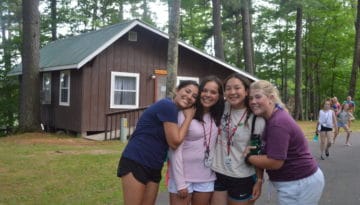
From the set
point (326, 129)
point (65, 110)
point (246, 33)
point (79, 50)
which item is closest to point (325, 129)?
point (326, 129)

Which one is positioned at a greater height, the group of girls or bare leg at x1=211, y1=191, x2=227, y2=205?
the group of girls

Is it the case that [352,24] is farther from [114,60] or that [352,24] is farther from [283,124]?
[283,124]

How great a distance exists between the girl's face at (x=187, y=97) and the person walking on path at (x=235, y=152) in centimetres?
26

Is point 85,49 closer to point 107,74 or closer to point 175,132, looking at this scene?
point 107,74

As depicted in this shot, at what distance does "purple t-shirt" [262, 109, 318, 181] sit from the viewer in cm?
302

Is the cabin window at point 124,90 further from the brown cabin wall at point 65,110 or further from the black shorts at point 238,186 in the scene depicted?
the black shorts at point 238,186

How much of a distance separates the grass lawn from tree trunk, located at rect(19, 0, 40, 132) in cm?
362

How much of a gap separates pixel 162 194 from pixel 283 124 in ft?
13.7

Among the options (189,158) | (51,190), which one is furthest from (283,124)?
(51,190)

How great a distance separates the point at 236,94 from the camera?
332 cm

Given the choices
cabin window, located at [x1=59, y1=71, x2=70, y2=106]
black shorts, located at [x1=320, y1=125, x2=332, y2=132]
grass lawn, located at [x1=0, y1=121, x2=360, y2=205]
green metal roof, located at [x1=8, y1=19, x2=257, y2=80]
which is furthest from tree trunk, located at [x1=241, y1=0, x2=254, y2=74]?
black shorts, located at [x1=320, y1=125, x2=332, y2=132]

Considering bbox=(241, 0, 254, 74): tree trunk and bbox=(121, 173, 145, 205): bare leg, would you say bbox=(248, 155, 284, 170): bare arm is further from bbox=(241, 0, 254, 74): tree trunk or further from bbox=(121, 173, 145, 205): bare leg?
bbox=(241, 0, 254, 74): tree trunk

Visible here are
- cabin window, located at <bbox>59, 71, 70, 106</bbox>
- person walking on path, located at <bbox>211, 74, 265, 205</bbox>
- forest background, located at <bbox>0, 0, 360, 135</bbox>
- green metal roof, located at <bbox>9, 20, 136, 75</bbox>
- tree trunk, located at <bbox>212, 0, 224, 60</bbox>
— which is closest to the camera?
person walking on path, located at <bbox>211, 74, 265, 205</bbox>

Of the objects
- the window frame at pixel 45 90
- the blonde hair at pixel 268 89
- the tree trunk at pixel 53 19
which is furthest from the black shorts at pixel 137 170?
the tree trunk at pixel 53 19
